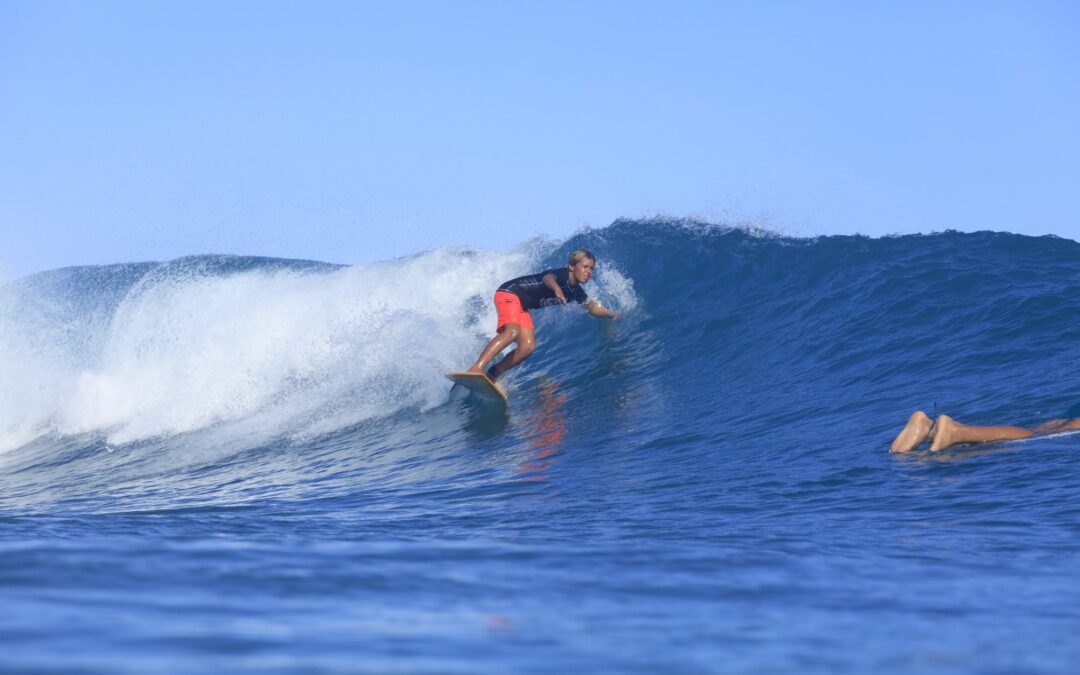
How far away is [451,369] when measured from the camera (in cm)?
1198

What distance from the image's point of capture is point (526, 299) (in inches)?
441

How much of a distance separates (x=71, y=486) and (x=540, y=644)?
8.07 metres

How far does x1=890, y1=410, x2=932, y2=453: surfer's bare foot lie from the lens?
708 cm

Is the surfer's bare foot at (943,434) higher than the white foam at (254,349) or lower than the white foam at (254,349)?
lower

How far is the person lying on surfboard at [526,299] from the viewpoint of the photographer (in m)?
10.9

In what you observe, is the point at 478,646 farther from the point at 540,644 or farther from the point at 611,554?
the point at 611,554

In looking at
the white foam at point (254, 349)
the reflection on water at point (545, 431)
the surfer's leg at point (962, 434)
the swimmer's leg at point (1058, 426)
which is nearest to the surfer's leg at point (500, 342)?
the reflection on water at point (545, 431)

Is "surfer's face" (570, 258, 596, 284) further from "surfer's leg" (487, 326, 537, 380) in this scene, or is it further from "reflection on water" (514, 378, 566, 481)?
"reflection on water" (514, 378, 566, 481)

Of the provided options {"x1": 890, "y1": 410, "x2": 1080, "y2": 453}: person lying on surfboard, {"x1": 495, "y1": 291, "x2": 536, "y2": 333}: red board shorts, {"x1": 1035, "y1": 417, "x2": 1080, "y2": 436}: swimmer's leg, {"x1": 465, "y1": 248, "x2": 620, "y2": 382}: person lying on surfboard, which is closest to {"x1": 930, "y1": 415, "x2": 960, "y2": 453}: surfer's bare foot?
{"x1": 890, "y1": 410, "x2": 1080, "y2": 453}: person lying on surfboard

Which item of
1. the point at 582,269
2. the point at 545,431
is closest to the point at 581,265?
the point at 582,269

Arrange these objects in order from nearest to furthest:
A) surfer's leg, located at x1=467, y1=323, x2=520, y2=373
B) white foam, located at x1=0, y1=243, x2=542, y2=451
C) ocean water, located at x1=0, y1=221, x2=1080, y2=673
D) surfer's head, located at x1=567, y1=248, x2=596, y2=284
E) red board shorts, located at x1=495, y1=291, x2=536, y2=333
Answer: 1. ocean water, located at x1=0, y1=221, x2=1080, y2=673
2. surfer's leg, located at x1=467, y1=323, x2=520, y2=373
3. surfer's head, located at x1=567, y1=248, x2=596, y2=284
4. red board shorts, located at x1=495, y1=291, x2=536, y2=333
5. white foam, located at x1=0, y1=243, x2=542, y2=451

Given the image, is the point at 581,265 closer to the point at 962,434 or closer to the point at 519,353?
the point at 519,353

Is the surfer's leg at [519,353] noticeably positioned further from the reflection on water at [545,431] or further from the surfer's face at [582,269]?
the surfer's face at [582,269]

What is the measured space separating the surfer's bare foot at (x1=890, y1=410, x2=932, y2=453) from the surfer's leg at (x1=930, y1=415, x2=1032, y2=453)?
0.07m
